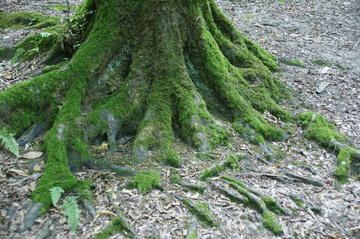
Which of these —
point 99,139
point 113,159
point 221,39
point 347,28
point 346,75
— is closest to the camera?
point 113,159

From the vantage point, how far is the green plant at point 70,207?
3.14 metres

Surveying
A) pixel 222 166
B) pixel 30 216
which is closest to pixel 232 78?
pixel 222 166

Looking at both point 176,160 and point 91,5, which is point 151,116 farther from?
point 91,5

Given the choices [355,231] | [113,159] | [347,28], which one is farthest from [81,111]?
[347,28]

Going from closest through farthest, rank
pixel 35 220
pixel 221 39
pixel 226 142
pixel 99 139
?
pixel 35 220 < pixel 99 139 < pixel 226 142 < pixel 221 39

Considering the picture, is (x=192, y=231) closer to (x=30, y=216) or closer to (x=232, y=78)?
(x=30, y=216)

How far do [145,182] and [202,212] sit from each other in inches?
37.2

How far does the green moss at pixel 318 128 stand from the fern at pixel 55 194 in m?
4.90

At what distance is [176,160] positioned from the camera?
4629 millimetres

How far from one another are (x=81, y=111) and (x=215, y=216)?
2.93m

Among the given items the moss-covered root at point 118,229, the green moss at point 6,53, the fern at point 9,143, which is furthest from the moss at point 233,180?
the green moss at point 6,53

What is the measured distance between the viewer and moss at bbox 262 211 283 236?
3.79 meters

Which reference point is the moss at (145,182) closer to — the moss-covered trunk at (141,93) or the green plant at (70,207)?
the moss-covered trunk at (141,93)

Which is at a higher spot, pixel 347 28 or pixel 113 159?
pixel 347 28
